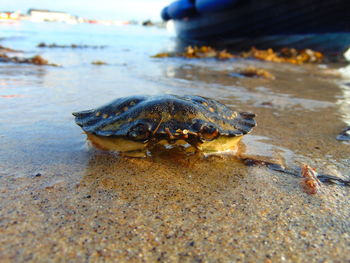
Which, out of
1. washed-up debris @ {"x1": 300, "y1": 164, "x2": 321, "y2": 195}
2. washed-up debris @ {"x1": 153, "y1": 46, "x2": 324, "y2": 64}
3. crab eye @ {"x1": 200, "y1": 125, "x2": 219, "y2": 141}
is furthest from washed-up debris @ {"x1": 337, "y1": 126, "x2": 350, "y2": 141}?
washed-up debris @ {"x1": 153, "y1": 46, "x2": 324, "y2": 64}

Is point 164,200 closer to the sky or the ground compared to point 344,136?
closer to the sky

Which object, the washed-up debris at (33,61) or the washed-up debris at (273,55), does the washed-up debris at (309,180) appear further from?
the washed-up debris at (273,55)

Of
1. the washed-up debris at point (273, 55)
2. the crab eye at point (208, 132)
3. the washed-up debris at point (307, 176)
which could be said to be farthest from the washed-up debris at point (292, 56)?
the crab eye at point (208, 132)

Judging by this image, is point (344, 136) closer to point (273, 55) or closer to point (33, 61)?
point (33, 61)

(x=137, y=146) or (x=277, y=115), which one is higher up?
(x=137, y=146)

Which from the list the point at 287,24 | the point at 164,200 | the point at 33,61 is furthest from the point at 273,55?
the point at 164,200

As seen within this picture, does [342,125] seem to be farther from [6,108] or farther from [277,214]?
[6,108]

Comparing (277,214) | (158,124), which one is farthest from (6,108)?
(277,214)

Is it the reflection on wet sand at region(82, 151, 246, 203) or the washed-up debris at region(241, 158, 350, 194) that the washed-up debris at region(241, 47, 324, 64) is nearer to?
the washed-up debris at region(241, 158, 350, 194)
